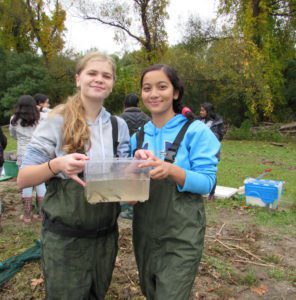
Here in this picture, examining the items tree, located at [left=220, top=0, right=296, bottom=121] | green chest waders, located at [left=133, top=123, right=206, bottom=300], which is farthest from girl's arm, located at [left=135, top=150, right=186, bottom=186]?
tree, located at [left=220, top=0, right=296, bottom=121]

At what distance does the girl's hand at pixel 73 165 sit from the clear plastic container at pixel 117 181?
5 centimetres

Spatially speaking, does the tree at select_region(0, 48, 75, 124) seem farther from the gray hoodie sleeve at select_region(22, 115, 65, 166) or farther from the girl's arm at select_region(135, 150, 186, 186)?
the girl's arm at select_region(135, 150, 186, 186)

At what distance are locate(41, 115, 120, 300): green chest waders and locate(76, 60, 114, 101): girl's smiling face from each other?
0.29 metres

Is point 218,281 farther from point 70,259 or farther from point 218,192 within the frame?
point 218,192

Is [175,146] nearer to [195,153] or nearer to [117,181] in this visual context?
[195,153]

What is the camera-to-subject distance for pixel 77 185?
190cm

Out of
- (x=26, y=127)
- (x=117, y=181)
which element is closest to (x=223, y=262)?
(x=117, y=181)

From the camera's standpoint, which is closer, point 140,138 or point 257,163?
point 140,138

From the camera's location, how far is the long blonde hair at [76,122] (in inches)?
75.4

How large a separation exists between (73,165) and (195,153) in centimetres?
69

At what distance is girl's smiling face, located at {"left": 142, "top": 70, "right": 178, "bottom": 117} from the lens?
2.12m

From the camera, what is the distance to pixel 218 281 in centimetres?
360

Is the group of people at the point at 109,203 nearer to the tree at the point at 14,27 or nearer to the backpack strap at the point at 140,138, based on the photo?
the backpack strap at the point at 140,138

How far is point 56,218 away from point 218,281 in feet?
7.41
